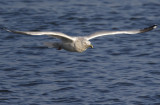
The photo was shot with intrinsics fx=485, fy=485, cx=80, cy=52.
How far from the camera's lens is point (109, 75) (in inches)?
493

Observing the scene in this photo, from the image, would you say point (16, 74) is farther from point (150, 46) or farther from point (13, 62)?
point (150, 46)

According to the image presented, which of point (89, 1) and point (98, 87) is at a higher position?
point (89, 1)

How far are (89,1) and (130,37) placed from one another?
5145 mm

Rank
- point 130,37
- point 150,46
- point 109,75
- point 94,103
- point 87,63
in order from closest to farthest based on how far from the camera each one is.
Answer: point 94,103, point 109,75, point 87,63, point 150,46, point 130,37

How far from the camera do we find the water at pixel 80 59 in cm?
1123

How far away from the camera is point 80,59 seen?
13961 millimetres

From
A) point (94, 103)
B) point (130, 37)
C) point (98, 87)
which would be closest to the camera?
point (94, 103)

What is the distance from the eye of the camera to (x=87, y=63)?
535 inches

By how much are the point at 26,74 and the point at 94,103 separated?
2678mm

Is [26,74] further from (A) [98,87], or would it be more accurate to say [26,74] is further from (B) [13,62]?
(A) [98,87]

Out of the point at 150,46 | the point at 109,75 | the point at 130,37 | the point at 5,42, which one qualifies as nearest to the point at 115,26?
the point at 130,37

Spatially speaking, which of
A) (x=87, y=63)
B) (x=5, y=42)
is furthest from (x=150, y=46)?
(x=5, y=42)

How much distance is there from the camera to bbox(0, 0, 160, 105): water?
36.8 ft

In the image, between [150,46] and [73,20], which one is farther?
[73,20]
